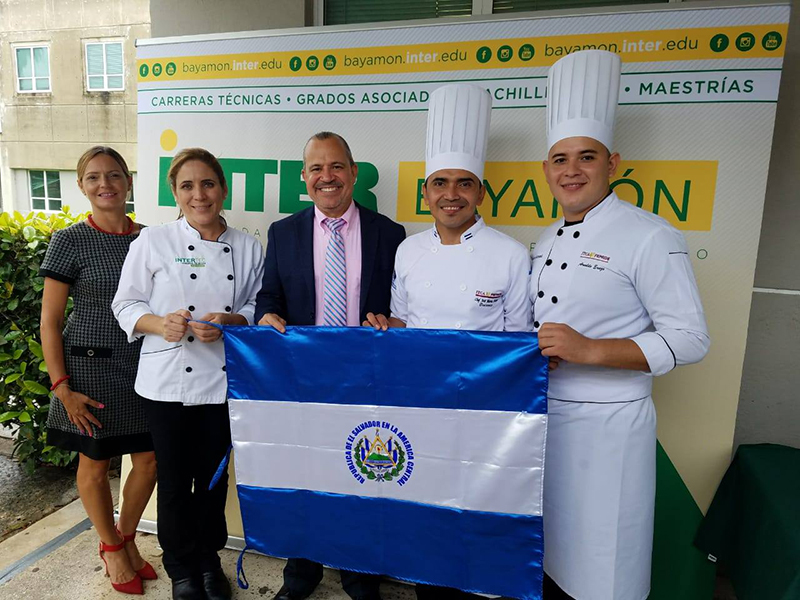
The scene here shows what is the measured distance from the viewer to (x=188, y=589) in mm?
2283

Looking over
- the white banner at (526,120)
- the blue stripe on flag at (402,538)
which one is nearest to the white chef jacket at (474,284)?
the white banner at (526,120)

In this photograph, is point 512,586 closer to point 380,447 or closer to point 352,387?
point 380,447

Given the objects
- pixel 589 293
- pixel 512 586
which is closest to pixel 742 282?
pixel 589 293

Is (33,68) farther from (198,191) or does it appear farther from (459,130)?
(459,130)

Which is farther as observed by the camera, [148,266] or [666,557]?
[666,557]

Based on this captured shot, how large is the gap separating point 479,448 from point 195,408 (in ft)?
3.92

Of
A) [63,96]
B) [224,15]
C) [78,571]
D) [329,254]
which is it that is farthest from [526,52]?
[63,96]

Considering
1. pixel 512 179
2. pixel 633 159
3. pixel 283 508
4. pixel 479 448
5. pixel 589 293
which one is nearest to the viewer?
pixel 589 293

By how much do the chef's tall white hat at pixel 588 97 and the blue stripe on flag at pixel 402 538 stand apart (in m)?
1.32

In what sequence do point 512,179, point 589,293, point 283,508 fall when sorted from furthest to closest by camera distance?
point 512,179, point 283,508, point 589,293

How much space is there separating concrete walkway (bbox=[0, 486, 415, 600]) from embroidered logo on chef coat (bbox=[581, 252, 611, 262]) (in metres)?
1.84

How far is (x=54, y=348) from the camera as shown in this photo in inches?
91.4

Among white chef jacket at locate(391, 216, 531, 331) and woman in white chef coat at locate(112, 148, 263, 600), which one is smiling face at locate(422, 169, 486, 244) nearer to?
white chef jacket at locate(391, 216, 531, 331)

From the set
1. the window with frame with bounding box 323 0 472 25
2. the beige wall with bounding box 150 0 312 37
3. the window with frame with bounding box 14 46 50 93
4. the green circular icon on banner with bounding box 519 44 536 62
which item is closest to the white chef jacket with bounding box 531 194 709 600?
the green circular icon on banner with bounding box 519 44 536 62
